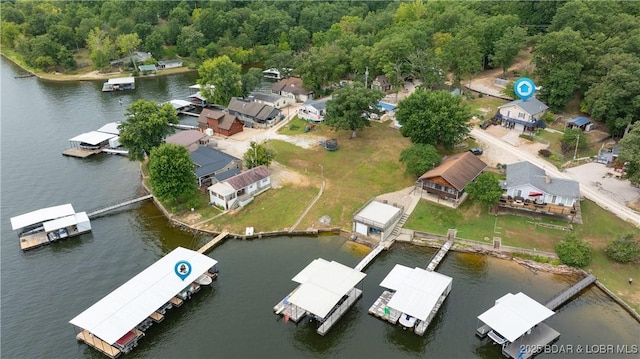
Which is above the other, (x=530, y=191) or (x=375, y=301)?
(x=530, y=191)

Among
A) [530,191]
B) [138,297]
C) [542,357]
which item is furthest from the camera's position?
[530,191]

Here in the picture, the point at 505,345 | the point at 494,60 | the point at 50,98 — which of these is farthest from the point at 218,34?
the point at 505,345

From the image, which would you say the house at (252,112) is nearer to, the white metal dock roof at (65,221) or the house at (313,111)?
the house at (313,111)

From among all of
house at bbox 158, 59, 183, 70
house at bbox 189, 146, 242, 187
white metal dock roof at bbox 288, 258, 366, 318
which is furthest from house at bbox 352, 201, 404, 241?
house at bbox 158, 59, 183, 70

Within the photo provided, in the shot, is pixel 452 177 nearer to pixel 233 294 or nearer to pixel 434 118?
pixel 434 118

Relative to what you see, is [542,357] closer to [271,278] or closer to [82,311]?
[271,278]

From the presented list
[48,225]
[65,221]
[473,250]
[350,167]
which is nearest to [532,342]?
[473,250]
